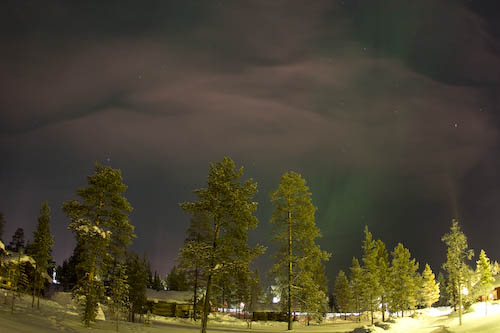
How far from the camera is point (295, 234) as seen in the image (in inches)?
1625

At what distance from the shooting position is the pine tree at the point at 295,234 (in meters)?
40.2

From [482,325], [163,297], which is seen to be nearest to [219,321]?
[163,297]

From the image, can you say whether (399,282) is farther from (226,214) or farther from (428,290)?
(226,214)

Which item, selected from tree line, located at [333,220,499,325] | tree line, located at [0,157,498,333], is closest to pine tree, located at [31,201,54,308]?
tree line, located at [0,157,498,333]

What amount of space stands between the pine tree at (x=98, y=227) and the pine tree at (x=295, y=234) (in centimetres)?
1579

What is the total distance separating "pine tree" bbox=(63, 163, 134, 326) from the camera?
28133 millimetres

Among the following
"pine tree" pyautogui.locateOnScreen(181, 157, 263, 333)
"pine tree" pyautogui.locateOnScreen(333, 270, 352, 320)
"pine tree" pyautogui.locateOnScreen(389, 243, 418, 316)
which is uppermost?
"pine tree" pyautogui.locateOnScreen(181, 157, 263, 333)

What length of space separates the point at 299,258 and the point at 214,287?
13.7m

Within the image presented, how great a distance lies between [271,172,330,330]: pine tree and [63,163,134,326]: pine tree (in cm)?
1579

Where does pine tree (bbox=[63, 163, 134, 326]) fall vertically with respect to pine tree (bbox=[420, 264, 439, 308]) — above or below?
above

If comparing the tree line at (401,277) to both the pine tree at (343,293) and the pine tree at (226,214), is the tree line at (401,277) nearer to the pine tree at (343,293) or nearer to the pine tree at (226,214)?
the pine tree at (343,293)

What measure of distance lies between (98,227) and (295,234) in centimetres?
1974

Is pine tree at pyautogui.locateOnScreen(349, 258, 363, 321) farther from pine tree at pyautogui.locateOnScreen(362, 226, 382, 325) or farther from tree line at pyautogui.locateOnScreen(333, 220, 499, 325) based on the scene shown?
pine tree at pyautogui.locateOnScreen(362, 226, 382, 325)

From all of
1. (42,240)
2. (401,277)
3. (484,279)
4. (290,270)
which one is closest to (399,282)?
(401,277)
